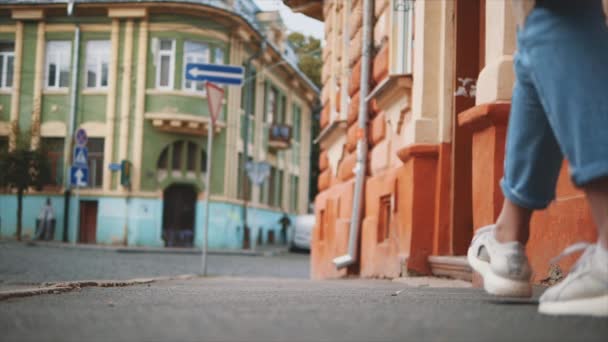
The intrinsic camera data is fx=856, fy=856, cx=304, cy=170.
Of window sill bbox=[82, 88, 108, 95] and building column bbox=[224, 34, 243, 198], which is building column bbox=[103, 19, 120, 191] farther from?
building column bbox=[224, 34, 243, 198]

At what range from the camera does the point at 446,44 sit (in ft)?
24.6

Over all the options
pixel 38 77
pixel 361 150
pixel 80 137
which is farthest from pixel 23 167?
pixel 361 150

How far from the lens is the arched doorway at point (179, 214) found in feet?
96.7

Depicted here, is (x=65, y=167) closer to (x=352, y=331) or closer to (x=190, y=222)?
(x=190, y=222)

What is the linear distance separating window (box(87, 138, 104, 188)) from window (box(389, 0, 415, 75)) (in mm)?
21966

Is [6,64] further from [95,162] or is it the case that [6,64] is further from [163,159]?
[163,159]

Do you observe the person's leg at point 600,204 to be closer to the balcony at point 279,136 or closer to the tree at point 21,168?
the tree at point 21,168

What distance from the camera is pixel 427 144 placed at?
23.7 feet

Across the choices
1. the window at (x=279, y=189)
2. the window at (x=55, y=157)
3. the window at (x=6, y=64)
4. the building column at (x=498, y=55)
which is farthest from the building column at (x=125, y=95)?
the building column at (x=498, y=55)

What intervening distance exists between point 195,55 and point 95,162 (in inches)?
200

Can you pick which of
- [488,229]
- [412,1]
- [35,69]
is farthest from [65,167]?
[488,229]

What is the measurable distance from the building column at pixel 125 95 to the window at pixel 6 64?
4052 mm

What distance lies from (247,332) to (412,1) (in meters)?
6.80

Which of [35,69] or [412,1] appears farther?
[35,69]
